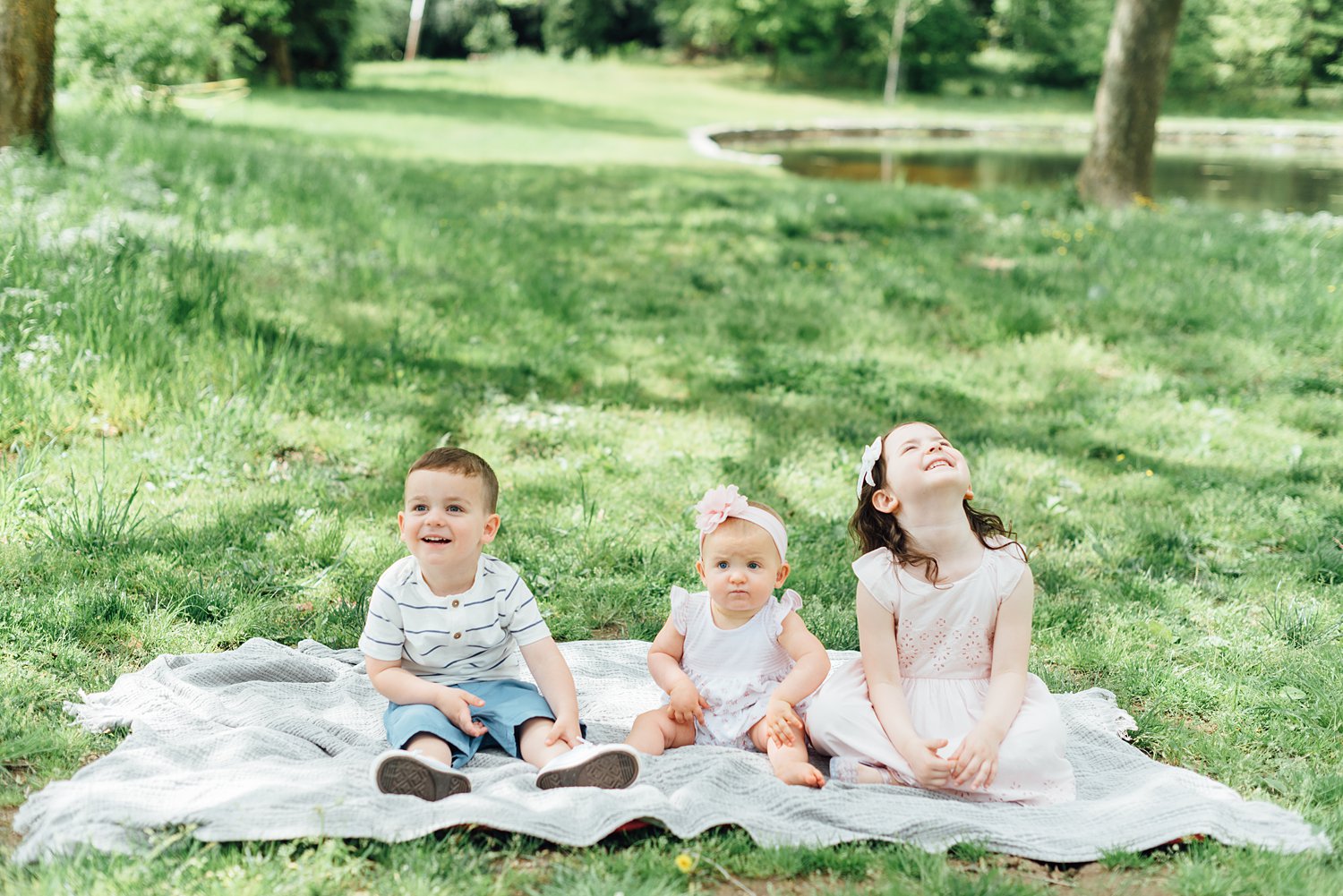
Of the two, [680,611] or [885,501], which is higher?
[885,501]

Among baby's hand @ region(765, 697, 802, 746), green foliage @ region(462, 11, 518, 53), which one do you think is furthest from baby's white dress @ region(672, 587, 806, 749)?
green foliage @ region(462, 11, 518, 53)

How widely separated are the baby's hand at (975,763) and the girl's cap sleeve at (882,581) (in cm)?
43

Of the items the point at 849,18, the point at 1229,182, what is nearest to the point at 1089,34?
the point at 849,18

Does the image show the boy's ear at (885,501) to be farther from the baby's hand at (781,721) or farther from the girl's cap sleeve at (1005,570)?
the baby's hand at (781,721)

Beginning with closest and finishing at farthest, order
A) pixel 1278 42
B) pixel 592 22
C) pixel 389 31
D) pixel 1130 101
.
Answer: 1. pixel 1130 101
2. pixel 1278 42
3. pixel 389 31
4. pixel 592 22

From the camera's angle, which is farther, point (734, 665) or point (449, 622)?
point (734, 665)

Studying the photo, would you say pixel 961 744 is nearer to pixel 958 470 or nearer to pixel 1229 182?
pixel 958 470

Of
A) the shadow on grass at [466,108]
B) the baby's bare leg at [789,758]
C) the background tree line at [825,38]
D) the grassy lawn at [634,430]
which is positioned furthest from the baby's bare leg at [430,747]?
the shadow on grass at [466,108]

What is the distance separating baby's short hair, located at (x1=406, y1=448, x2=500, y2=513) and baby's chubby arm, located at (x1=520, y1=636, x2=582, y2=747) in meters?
0.43

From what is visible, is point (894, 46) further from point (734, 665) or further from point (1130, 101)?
point (734, 665)

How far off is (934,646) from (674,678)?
0.75 metres

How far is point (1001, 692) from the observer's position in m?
3.08

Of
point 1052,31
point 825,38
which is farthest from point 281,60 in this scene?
point 1052,31

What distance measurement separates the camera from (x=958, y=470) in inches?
121
